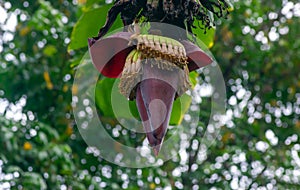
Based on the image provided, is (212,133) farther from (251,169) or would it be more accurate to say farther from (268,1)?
(268,1)

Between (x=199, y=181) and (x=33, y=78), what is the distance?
1.38 metres

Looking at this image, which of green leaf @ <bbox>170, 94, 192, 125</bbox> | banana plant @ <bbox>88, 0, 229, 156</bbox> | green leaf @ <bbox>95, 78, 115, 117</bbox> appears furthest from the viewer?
green leaf @ <bbox>95, 78, 115, 117</bbox>

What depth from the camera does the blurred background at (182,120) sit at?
9.36 ft

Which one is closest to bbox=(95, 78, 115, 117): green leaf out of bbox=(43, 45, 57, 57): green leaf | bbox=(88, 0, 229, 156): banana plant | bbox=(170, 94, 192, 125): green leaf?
bbox=(170, 94, 192, 125): green leaf

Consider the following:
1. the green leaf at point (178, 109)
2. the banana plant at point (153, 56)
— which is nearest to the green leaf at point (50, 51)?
the green leaf at point (178, 109)

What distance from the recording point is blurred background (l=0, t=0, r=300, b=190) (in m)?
2.85

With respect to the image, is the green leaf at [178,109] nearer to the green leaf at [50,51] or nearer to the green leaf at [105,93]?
the green leaf at [105,93]

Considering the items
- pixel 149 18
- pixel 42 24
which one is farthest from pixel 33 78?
pixel 149 18

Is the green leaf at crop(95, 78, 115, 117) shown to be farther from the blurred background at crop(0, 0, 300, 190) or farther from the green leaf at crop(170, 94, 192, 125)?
the blurred background at crop(0, 0, 300, 190)

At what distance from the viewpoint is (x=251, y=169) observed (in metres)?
3.80

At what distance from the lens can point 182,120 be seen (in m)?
3.24

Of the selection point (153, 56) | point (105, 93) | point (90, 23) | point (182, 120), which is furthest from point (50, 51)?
point (153, 56)

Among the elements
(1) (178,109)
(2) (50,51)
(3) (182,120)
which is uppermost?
(1) (178,109)

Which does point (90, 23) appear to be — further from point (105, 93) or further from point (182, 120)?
point (182, 120)
